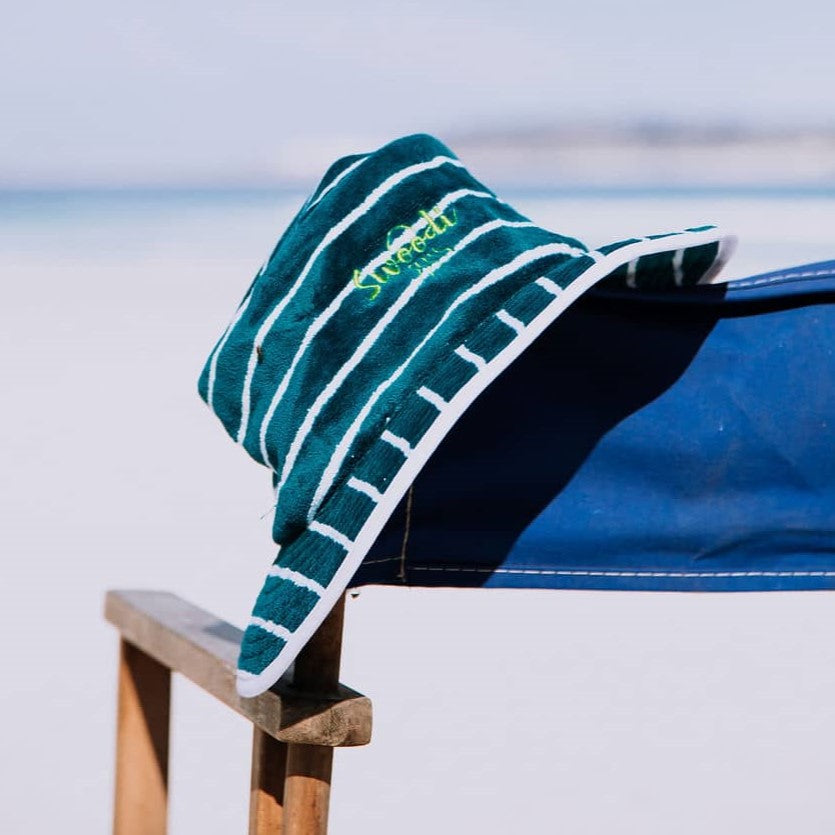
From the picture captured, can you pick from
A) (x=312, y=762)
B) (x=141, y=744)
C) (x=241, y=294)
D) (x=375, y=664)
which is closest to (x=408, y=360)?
(x=312, y=762)

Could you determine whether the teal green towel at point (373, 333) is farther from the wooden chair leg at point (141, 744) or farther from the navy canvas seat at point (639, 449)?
the wooden chair leg at point (141, 744)

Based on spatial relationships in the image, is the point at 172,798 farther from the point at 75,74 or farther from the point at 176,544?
the point at 75,74

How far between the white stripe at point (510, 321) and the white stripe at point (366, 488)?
0.43 feet

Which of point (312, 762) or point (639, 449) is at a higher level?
point (639, 449)

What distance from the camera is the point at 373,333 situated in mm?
898

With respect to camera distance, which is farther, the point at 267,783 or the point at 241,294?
the point at 241,294

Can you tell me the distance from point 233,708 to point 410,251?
1.32ft

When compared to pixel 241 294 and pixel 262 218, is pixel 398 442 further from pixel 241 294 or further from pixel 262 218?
pixel 262 218

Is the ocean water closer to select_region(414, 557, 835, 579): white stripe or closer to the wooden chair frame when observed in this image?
the wooden chair frame

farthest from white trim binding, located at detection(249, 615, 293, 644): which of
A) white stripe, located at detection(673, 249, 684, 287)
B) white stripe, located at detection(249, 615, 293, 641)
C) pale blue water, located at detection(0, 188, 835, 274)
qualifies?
pale blue water, located at detection(0, 188, 835, 274)

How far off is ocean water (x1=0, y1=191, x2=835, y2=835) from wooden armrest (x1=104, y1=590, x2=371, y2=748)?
45 cm


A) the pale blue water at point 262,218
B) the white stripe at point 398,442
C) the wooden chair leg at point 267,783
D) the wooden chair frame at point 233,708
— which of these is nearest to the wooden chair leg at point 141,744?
the wooden chair frame at point 233,708

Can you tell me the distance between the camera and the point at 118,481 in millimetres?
2541

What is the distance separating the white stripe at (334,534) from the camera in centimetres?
84
